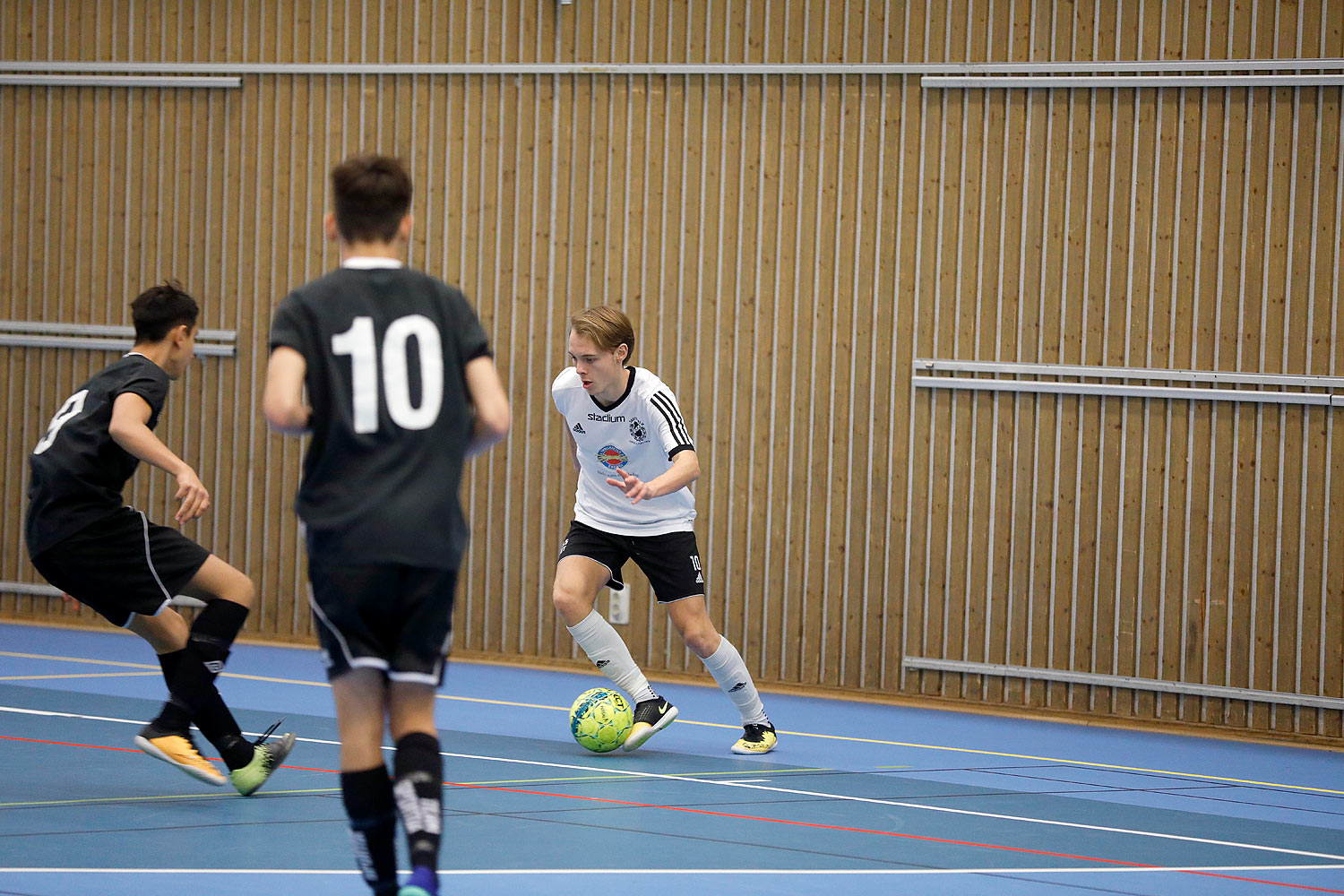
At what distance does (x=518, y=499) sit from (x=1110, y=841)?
18.8ft

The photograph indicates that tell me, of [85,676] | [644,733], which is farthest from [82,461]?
[85,676]

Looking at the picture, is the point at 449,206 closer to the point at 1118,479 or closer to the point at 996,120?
the point at 996,120

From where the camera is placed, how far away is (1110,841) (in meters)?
5.33

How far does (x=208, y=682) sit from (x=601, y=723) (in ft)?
6.47

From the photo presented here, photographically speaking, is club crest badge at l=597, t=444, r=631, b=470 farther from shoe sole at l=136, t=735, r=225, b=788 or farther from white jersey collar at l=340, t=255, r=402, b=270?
white jersey collar at l=340, t=255, r=402, b=270

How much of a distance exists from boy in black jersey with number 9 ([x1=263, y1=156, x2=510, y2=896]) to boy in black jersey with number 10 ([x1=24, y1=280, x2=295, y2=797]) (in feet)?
6.65

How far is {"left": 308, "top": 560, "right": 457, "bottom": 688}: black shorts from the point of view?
311 cm

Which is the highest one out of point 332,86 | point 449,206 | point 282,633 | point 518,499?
point 332,86

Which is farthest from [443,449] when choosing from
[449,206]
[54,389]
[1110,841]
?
[54,389]

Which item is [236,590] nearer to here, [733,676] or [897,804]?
[733,676]

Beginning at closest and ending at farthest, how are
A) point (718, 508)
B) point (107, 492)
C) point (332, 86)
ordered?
point (107, 492)
point (718, 508)
point (332, 86)

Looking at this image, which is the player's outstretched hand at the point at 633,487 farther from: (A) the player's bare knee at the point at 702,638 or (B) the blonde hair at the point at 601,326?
(A) the player's bare knee at the point at 702,638

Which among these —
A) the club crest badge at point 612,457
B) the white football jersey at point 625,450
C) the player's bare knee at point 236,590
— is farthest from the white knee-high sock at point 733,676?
the player's bare knee at point 236,590

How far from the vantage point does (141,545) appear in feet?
16.8
